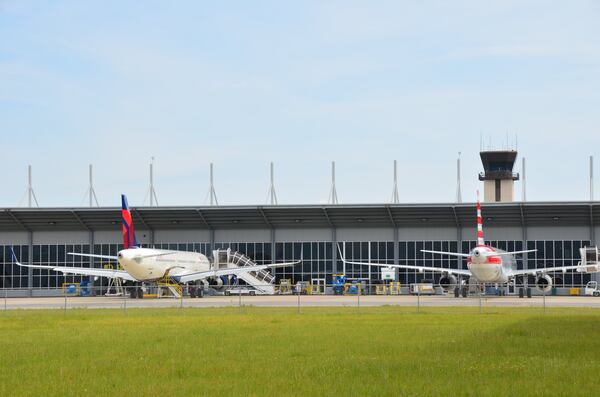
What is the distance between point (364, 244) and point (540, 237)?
646 inches

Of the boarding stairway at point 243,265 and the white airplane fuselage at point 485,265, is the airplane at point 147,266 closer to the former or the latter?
the boarding stairway at point 243,265

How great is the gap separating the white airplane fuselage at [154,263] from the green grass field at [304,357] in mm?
31412

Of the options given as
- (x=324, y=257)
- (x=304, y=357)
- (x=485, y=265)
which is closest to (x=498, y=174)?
(x=324, y=257)

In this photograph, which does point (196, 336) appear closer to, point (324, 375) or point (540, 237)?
point (324, 375)

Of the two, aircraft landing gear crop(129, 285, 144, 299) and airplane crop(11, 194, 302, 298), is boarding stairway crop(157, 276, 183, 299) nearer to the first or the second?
airplane crop(11, 194, 302, 298)

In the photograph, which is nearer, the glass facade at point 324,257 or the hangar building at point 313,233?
the hangar building at point 313,233

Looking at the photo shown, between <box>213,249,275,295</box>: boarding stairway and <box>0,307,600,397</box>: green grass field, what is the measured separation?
4987 cm

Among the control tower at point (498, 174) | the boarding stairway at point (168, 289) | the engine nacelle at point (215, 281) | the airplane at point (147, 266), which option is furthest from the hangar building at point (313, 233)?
the control tower at point (498, 174)

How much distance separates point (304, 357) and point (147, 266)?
170ft

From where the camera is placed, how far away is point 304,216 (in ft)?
310

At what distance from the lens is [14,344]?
29.6 meters

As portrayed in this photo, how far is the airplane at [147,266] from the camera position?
7381 centimetres

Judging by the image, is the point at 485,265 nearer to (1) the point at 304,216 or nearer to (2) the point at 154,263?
(2) the point at 154,263

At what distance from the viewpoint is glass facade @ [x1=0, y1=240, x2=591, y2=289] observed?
94.4 metres
